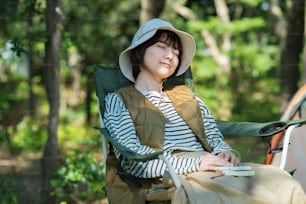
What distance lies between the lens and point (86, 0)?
9.49 meters

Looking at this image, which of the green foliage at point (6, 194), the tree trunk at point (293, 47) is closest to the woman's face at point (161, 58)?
the green foliage at point (6, 194)

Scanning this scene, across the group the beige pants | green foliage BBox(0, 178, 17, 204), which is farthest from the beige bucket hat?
green foliage BBox(0, 178, 17, 204)

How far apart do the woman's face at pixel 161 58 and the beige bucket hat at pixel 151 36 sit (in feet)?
0.20

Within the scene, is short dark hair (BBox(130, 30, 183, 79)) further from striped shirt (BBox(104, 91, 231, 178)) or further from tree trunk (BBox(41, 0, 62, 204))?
tree trunk (BBox(41, 0, 62, 204))

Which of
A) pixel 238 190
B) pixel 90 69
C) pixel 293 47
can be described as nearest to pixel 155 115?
pixel 238 190

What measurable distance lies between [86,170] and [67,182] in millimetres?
164

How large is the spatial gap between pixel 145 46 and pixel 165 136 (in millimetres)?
436

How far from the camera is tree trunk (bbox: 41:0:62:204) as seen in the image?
4.39m

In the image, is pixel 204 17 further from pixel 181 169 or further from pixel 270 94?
pixel 181 169

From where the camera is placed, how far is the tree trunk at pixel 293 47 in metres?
7.20

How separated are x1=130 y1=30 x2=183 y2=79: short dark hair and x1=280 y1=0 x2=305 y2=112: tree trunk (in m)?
3.90

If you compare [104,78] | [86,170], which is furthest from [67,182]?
[104,78]

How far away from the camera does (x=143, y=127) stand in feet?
10.5

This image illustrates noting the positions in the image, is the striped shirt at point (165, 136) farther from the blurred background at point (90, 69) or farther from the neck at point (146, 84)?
the blurred background at point (90, 69)
